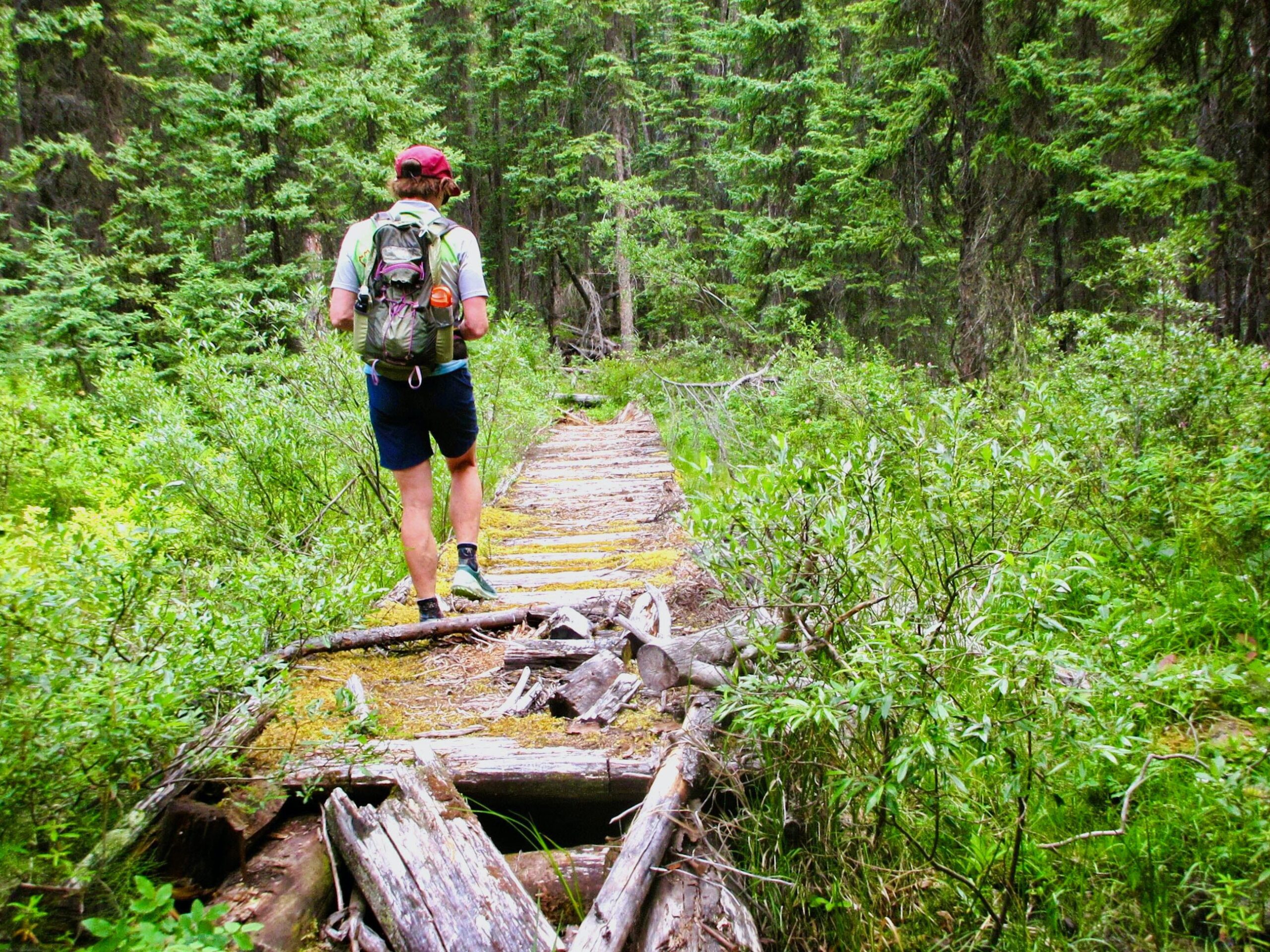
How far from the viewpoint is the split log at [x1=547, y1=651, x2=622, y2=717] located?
2.96 m

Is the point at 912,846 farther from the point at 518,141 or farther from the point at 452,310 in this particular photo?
the point at 518,141

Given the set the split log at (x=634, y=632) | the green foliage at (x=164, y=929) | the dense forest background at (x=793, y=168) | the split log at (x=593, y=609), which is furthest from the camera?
the dense forest background at (x=793, y=168)

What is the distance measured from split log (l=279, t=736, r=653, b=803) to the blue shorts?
5.41 ft

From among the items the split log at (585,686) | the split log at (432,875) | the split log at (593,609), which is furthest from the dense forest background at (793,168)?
the split log at (432,875)

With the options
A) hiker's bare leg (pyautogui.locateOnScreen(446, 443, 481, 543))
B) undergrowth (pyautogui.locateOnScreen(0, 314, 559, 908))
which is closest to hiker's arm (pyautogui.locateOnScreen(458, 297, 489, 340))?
hiker's bare leg (pyautogui.locateOnScreen(446, 443, 481, 543))

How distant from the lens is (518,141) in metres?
22.0

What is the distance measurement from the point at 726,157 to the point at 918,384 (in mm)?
5927

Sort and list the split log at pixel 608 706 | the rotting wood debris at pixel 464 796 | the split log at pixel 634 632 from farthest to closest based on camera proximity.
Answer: the split log at pixel 634 632, the split log at pixel 608 706, the rotting wood debris at pixel 464 796

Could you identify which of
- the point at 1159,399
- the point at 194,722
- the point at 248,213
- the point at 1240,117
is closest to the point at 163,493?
the point at 194,722

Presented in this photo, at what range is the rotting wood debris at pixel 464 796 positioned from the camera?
1.95 metres

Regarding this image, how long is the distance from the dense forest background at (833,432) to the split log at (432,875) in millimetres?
557

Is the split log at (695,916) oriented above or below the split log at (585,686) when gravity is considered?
below

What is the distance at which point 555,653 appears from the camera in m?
3.37

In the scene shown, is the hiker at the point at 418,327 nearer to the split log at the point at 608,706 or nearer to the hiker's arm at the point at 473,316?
the hiker's arm at the point at 473,316
